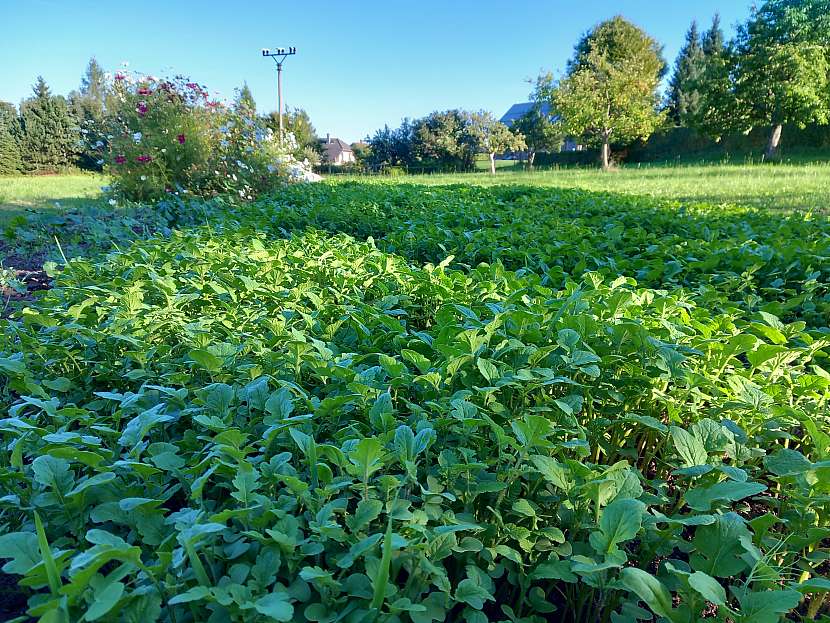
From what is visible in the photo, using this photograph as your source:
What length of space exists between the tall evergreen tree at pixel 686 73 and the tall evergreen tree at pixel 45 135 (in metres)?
41.0

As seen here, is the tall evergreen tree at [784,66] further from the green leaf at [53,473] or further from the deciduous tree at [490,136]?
the green leaf at [53,473]

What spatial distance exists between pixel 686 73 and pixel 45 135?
48.2m

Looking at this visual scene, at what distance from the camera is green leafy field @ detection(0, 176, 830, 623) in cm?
91

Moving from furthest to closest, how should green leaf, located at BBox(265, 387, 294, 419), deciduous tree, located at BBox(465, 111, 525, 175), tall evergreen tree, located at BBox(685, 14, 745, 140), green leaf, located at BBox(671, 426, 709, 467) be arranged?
deciduous tree, located at BBox(465, 111, 525, 175) → tall evergreen tree, located at BBox(685, 14, 745, 140) → green leaf, located at BBox(265, 387, 294, 419) → green leaf, located at BBox(671, 426, 709, 467)

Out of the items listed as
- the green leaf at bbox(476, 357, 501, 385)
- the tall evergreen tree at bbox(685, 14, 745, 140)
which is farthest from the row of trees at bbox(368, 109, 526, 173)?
the green leaf at bbox(476, 357, 501, 385)

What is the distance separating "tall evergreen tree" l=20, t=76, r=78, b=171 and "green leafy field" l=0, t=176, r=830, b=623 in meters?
35.0

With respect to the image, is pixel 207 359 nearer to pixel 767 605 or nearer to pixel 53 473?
pixel 53 473

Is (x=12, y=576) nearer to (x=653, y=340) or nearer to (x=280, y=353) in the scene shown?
(x=280, y=353)

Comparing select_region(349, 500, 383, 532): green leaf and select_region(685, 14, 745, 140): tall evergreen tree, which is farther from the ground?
select_region(685, 14, 745, 140): tall evergreen tree

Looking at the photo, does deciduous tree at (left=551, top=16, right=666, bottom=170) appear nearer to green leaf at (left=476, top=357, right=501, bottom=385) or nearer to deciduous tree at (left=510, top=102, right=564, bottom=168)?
deciduous tree at (left=510, top=102, right=564, bottom=168)

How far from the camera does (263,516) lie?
99 cm

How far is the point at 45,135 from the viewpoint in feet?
100

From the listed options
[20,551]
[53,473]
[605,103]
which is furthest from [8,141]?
[20,551]

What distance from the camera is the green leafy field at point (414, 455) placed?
2.99ft
